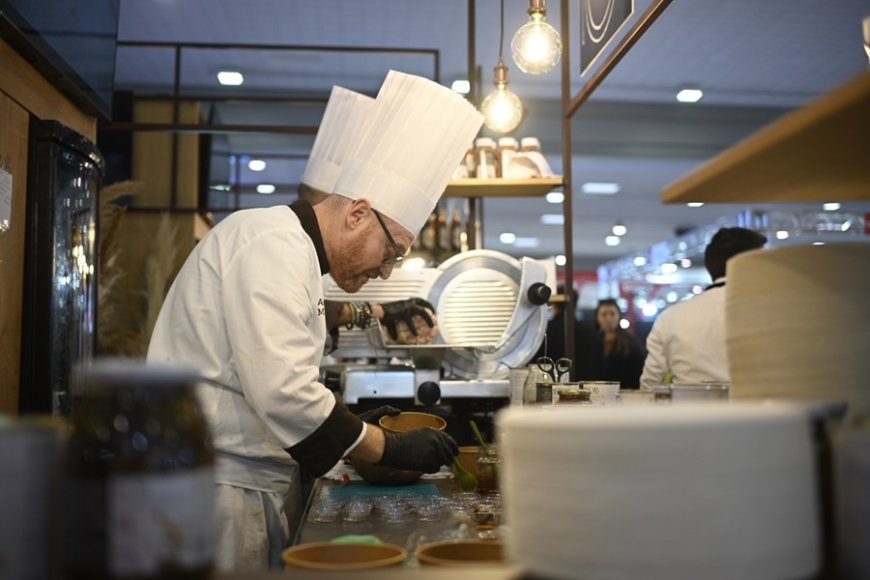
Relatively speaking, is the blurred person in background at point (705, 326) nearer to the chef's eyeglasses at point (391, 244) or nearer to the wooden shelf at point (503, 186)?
the wooden shelf at point (503, 186)

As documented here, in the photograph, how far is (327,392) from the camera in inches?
77.7

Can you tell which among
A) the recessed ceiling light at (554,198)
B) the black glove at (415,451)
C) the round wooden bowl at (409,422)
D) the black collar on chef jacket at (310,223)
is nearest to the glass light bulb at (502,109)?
the black collar on chef jacket at (310,223)

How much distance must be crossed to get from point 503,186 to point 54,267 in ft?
6.70

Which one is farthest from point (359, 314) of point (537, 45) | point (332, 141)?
point (537, 45)

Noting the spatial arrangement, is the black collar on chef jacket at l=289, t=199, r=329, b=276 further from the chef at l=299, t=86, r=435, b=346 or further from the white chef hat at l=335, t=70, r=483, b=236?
the chef at l=299, t=86, r=435, b=346

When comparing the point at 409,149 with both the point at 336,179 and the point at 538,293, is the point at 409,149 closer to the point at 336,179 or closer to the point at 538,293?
the point at 336,179

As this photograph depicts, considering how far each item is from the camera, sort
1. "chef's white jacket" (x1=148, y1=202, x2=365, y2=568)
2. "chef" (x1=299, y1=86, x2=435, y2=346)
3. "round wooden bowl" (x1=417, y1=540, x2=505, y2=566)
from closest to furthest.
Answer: "round wooden bowl" (x1=417, y1=540, x2=505, y2=566) → "chef's white jacket" (x1=148, y1=202, x2=365, y2=568) → "chef" (x1=299, y1=86, x2=435, y2=346)

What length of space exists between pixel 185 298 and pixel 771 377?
4.89ft

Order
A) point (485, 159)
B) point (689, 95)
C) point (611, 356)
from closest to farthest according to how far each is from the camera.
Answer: point (485, 159) < point (611, 356) < point (689, 95)

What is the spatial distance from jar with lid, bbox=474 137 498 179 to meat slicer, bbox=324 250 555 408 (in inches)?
29.7

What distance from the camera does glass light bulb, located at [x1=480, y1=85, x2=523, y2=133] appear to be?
4137mm

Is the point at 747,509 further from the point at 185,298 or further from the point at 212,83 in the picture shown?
the point at 212,83

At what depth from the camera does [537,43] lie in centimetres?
369

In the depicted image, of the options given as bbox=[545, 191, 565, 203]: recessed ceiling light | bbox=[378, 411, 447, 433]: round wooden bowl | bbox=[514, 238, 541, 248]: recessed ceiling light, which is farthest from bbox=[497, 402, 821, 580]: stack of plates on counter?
bbox=[514, 238, 541, 248]: recessed ceiling light
